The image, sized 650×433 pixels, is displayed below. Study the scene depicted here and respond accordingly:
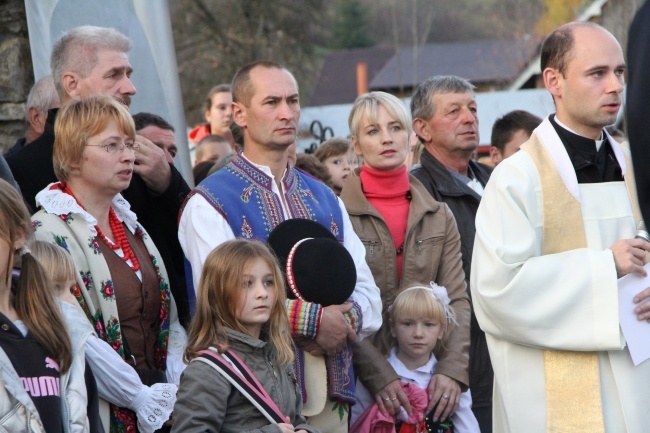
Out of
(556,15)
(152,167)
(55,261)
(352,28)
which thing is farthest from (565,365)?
(352,28)

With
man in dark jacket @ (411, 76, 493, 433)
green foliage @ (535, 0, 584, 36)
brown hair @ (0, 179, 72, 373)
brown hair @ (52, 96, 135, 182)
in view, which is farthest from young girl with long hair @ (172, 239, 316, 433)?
green foliage @ (535, 0, 584, 36)

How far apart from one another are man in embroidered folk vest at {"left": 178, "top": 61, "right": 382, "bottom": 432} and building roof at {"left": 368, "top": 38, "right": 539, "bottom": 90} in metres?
35.4

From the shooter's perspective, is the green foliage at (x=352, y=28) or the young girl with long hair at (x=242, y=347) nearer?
the young girl with long hair at (x=242, y=347)

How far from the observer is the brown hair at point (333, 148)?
7.20 metres

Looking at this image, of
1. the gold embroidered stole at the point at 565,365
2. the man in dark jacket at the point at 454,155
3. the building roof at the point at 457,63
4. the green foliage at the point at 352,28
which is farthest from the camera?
the green foliage at the point at 352,28

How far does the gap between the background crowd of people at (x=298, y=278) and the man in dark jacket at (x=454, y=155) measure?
11.8 inches

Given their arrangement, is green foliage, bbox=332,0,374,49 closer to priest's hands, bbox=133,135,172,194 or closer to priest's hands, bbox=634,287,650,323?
priest's hands, bbox=133,135,172,194

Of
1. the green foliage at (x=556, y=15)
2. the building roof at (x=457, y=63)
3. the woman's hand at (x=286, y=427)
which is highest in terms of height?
the building roof at (x=457, y=63)

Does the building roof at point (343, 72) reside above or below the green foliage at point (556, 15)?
above

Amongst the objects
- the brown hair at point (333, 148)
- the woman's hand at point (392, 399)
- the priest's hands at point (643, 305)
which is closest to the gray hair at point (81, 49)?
the woman's hand at point (392, 399)

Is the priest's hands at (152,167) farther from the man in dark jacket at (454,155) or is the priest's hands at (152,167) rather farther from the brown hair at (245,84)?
the man in dark jacket at (454,155)

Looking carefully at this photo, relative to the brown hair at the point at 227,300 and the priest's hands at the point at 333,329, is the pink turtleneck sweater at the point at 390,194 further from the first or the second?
the brown hair at the point at 227,300

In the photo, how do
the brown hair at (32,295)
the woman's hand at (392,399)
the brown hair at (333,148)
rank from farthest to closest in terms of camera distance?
the brown hair at (333,148) < the woman's hand at (392,399) < the brown hair at (32,295)

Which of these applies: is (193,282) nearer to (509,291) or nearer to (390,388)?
(390,388)
